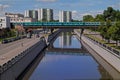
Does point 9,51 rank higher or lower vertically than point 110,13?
lower

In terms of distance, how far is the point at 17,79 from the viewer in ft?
127

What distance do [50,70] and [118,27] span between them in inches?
813

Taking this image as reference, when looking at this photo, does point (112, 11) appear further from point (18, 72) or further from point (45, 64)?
point (18, 72)

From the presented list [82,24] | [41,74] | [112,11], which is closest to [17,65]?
[41,74]

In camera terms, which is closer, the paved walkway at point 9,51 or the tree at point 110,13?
the paved walkway at point 9,51

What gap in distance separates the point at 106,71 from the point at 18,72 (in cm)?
1431

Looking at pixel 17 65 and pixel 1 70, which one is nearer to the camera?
pixel 1 70

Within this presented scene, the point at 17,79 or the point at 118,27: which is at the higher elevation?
the point at 118,27

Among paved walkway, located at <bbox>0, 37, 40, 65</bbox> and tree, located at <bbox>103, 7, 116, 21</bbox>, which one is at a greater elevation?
tree, located at <bbox>103, 7, 116, 21</bbox>

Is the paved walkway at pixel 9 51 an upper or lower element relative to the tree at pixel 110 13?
lower

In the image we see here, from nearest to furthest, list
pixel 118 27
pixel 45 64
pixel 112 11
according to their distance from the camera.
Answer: pixel 45 64
pixel 118 27
pixel 112 11

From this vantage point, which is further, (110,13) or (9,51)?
(110,13)

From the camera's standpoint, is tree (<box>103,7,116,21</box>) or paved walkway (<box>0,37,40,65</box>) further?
tree (<box>103,7,116,21</box>)

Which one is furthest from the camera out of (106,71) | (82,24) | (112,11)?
(112,11)
